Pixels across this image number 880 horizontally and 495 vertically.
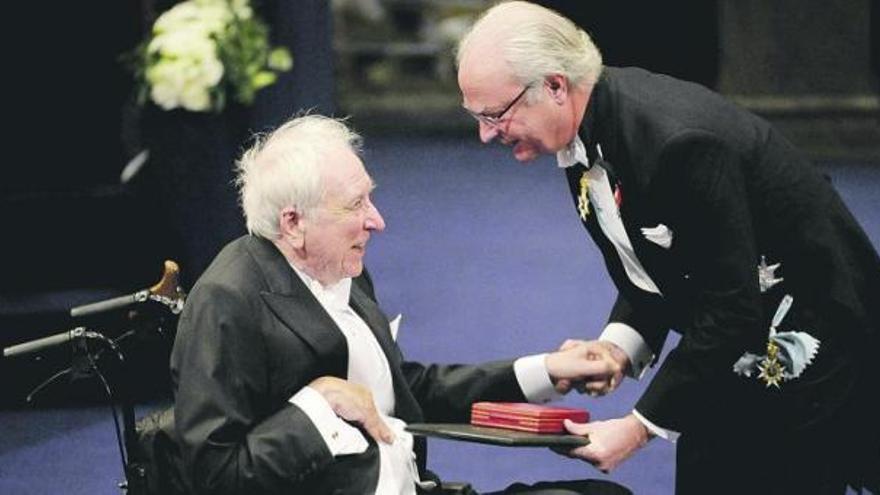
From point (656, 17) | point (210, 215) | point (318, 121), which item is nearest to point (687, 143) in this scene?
point (318, 121)

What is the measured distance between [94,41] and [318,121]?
3660 millimetres

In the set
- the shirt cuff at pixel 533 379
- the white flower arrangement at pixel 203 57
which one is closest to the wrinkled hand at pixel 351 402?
the shirt cuff at pixel 533 379

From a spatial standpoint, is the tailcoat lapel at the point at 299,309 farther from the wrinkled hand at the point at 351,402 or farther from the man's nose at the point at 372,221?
the man's nose at the point at 372,221

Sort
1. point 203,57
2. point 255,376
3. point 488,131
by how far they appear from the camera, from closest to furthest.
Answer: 1. point 255,376
2. point 488,131
3. point 203,57

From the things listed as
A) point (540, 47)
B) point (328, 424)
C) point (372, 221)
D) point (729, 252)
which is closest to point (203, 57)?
point (372, 221)

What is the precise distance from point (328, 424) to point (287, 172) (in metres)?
0.45

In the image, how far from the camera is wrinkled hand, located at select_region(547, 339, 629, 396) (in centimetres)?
348

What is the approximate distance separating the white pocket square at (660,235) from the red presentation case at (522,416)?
1.18ft

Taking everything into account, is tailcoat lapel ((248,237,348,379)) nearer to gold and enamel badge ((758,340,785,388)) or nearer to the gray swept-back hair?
the gray swept-back hair

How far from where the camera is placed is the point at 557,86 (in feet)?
10.2

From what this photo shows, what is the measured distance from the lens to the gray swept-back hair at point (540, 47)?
10.1 ft

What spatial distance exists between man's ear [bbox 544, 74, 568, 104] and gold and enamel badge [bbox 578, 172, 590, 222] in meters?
0.20

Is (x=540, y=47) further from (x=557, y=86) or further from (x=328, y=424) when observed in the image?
(x=328, y=424)

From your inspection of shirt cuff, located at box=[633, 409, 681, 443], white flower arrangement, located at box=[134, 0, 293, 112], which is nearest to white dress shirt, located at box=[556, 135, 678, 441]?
shirt cuff, located at box=[633, 409, 681, 443]
